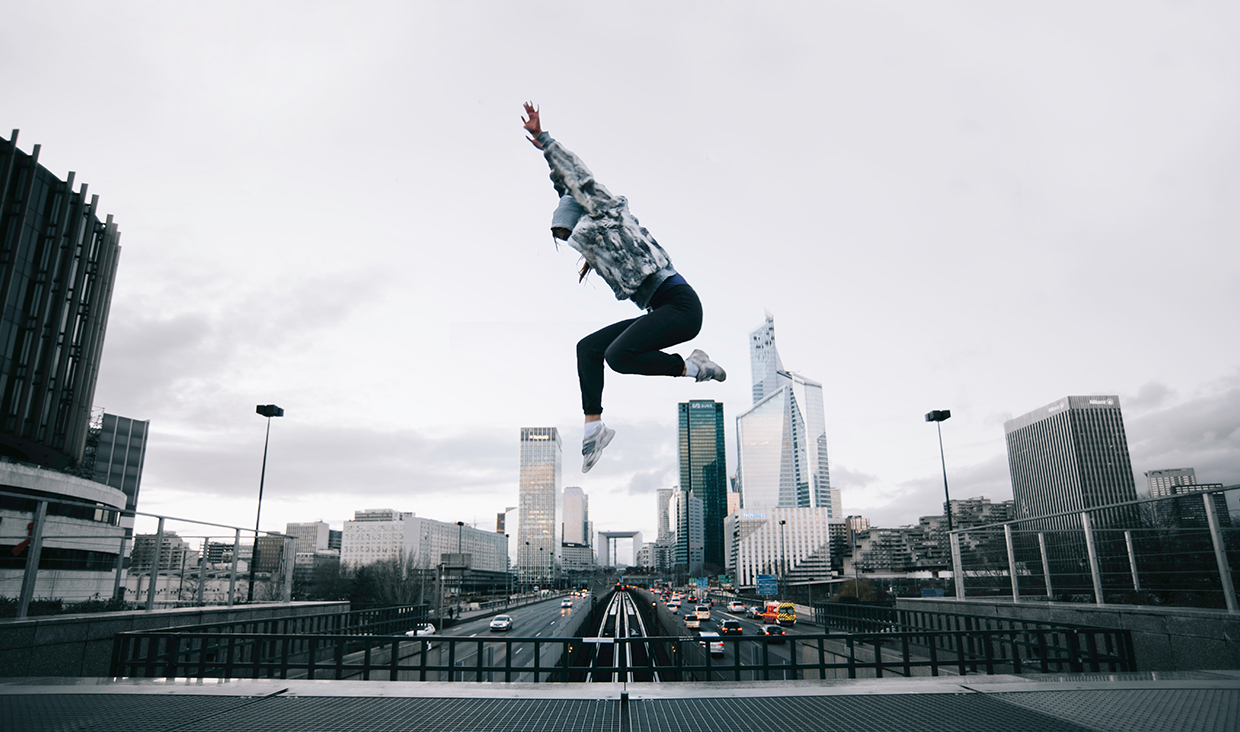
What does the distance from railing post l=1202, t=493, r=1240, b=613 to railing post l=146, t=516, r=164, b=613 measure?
50.2 feet

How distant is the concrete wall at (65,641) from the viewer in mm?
7277

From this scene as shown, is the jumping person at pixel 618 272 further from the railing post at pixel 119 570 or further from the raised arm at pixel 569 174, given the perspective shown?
the railing post at pixel 119 570

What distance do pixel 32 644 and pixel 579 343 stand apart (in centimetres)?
749

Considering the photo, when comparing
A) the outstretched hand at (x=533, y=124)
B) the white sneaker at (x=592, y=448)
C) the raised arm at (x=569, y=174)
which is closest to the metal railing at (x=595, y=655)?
the white sneaker at (x=592, y=448)

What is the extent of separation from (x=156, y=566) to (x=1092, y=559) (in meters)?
15.8

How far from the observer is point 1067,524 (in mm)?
11820

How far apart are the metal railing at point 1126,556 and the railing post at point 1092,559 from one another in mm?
13

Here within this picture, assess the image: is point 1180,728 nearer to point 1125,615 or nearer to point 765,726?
point 765,726

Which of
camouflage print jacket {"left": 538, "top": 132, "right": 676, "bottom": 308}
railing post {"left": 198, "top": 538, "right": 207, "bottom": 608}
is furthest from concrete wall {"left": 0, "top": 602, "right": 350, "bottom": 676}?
camouflage print jacket {"left": 538, "top": 132, "right": 676, "bottom": 308}

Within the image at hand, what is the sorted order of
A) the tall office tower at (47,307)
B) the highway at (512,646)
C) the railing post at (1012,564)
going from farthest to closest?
the tall office tower at (47,307)
the highway at (512,646)
the railing post at (1012,564)

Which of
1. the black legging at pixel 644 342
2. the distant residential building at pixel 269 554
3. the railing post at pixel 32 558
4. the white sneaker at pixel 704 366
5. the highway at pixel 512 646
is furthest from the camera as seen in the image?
the highway at pixel 512 646

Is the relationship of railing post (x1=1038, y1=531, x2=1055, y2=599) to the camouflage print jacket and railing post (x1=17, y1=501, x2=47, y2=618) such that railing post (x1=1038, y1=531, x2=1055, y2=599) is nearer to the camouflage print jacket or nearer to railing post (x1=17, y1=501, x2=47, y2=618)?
the camouflage print jacket

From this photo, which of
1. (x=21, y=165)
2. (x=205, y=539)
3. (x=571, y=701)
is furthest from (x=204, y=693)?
(x=21, y=165)

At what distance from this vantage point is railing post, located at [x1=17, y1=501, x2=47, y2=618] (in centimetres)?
802
